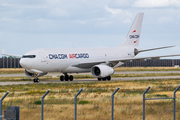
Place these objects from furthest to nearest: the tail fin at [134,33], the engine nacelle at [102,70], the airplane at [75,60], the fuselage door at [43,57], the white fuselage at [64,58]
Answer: the tail fin at [134,33], the engine nacelle at [102,70], the fuselage door at [43,57], the airplane at [75,60], the white fuselage at [64,58]

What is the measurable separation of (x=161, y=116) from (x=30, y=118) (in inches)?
233

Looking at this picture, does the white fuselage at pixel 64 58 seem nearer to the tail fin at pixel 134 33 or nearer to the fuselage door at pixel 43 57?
the fuselage door at pixel 43 57

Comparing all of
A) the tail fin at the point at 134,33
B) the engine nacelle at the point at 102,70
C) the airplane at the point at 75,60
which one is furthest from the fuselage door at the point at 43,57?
the tail fin at the point at 134,33

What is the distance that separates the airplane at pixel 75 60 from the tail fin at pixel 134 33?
4.84ft

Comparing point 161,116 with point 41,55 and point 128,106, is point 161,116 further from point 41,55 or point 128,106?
point 41,55

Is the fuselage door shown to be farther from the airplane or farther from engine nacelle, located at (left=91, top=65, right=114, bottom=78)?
engine nacelle, located at (left=91, top=65, right=114, bottom=78)

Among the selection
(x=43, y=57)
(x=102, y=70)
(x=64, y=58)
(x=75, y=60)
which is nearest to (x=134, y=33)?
(x=75, y=60)

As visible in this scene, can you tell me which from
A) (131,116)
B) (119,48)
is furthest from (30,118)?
(119,48)

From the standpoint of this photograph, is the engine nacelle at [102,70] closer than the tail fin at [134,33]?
Yes

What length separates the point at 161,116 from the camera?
15805mm

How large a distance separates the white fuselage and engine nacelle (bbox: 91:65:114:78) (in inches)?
67.6

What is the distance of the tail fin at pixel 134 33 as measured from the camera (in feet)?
163

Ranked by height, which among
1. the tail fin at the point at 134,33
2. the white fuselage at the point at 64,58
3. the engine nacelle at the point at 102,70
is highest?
the tail fin at the point at 134,33

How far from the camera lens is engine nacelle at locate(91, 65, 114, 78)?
39969mm
